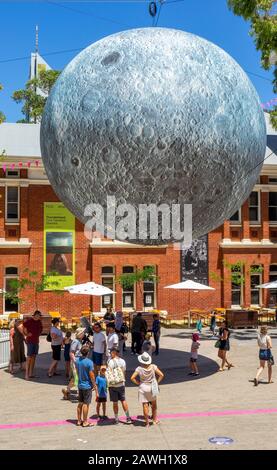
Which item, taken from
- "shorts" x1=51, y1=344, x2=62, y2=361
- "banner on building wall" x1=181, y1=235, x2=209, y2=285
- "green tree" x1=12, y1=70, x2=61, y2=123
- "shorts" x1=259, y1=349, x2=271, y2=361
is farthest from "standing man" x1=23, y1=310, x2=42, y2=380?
"green tree" x1=12, y1=70, x2=61, y2=123

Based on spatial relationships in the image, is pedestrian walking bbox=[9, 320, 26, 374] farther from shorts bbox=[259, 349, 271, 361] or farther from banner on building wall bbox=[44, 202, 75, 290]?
banner on building wall bbox=[44, 202, 75, 290]

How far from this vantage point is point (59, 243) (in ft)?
84.6

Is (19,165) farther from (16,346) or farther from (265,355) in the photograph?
(265,355)

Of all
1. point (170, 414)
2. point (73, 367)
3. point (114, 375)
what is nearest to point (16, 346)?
point (73, 367)

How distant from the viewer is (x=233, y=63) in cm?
1026

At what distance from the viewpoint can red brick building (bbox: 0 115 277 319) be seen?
83.5 ft

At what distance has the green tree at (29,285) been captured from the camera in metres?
→ 23.5

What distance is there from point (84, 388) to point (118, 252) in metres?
17.5

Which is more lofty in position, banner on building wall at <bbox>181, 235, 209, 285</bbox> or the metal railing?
banner on building wall at <bbox>181, 235, 209, 285</bbox>

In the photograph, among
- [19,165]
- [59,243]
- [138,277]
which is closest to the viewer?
[138,277]

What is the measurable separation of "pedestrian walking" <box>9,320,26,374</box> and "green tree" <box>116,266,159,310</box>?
10924 mm

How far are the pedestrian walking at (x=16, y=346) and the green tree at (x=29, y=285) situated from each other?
9.53 metres

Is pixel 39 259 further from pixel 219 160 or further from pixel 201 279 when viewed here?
pixel 219 160
